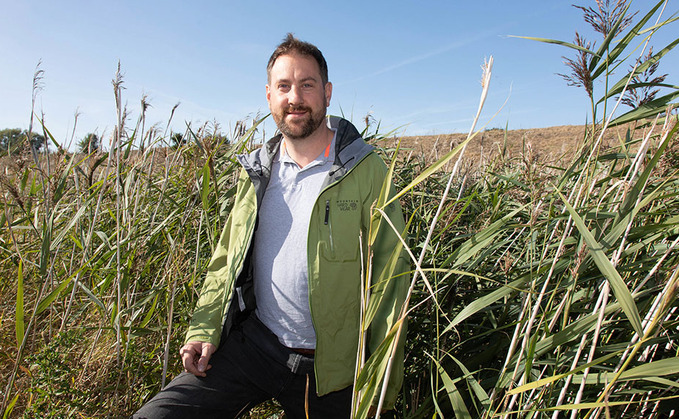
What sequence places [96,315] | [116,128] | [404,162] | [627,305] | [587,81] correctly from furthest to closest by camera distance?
[404,162]
[96,315]
[116,128]
[587,81]
[627,305]

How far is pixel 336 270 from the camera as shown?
1740 mm

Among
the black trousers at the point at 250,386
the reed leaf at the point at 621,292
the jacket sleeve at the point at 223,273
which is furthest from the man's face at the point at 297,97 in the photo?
the reed leaf at the point at 621,292

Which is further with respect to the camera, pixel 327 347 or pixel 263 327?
pixel 263 327

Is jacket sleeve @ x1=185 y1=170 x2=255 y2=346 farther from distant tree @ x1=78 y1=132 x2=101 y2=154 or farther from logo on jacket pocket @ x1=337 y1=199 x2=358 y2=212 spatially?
distant tree @ x1=78 y1=132 x2=101 y2=154

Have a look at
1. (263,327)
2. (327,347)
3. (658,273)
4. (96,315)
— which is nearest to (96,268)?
(96,315)

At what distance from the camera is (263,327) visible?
1938mm

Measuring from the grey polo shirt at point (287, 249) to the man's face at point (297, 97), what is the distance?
0.16 meters

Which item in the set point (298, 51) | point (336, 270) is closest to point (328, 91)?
point (298, 51)

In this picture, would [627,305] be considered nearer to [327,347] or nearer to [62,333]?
[327,347]

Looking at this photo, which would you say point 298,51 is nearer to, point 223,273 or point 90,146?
point 223,273

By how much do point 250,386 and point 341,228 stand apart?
0.89m

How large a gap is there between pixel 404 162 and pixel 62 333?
260 cm

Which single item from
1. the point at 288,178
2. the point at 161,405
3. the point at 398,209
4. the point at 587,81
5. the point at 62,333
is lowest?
the point at 161,405

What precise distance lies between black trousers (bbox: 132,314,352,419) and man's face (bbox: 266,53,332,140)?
3.47ft
